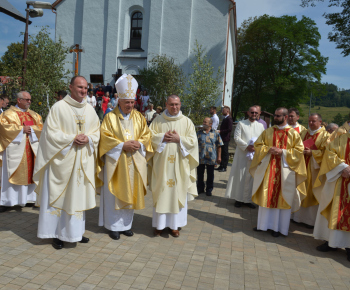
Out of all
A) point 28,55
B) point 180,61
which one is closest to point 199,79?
point 28,55

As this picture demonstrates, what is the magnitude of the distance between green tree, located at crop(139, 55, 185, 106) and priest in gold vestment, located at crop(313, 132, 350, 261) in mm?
14636

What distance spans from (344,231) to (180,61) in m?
19.7

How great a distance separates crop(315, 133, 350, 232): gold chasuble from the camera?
5.15m

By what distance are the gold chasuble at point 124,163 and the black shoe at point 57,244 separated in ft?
3.17

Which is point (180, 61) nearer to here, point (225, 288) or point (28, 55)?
point (28, 55)

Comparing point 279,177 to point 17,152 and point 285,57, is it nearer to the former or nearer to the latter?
point 17,152

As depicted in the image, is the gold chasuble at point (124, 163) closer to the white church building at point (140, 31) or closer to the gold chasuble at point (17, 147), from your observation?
the gold chasuble at point (17, 147)

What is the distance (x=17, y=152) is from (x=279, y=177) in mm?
4911

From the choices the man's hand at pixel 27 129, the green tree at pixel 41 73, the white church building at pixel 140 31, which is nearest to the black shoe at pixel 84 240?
the man's hand at pixel 27 129

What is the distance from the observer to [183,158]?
18.6 ft

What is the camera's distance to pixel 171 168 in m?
5.53

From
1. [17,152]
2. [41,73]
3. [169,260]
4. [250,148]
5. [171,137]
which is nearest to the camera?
[169,260]

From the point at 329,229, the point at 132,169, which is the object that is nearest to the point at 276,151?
the point at 329,229

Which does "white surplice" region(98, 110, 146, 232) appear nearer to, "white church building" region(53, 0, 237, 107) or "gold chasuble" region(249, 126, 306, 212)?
"gold chasuble" region(249, 126, 306, 212)
